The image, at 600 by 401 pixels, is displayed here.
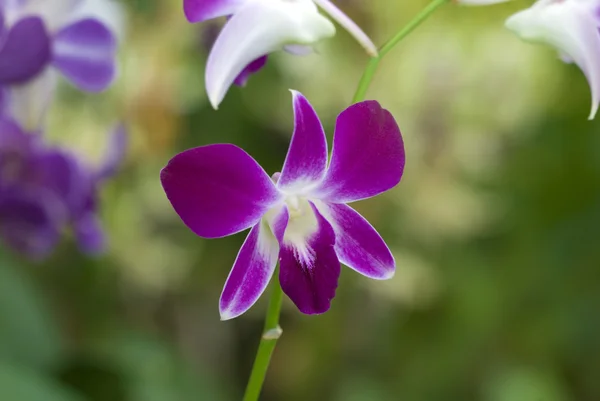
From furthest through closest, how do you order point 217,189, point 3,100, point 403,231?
1. point 403,231
2. point 3,100
3. point 217,189

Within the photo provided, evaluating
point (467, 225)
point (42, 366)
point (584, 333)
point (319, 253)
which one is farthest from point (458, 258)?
point (319, 253)

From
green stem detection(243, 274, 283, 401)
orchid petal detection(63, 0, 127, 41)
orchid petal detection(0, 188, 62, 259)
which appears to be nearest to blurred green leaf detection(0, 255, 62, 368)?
orchid petal detection(0, 188, 62, 259)

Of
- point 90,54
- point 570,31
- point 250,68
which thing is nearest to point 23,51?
point 90,54

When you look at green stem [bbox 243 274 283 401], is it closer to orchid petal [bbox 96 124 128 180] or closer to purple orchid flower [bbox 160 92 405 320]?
purple orchid flower [bbox 160 92 405 320]

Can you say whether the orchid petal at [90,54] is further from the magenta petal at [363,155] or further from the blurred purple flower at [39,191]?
the magenta petal at [363,155]

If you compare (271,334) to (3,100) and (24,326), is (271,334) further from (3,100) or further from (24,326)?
(24,326)
